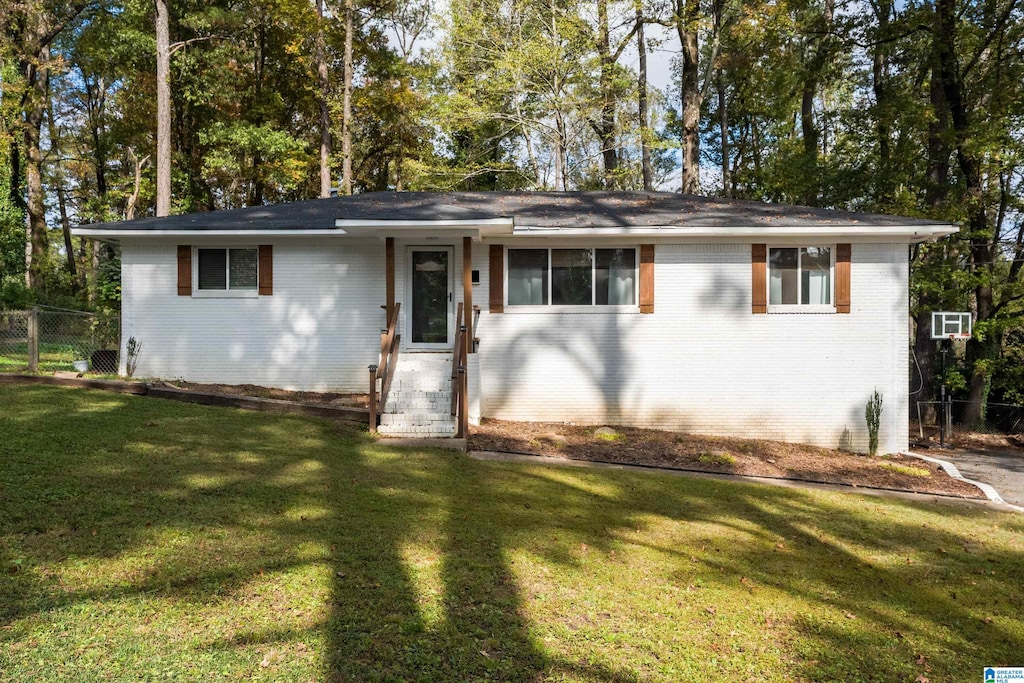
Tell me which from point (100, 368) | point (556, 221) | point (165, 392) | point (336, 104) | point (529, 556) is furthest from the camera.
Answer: point (336, 104)

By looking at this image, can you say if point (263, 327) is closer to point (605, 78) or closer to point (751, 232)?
point (751, 232)

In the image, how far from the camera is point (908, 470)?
915cm

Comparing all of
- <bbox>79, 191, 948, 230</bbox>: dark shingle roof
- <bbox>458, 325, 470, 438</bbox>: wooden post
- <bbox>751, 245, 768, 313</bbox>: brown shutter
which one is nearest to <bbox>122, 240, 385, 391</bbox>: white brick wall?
<bbox>79, 191, 948, 230</bbox>: dark shingle roof

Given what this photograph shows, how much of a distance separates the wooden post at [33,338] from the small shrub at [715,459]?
35.0 ft

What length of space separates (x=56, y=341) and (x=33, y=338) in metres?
0.50

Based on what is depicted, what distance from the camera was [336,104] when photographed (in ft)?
72.2

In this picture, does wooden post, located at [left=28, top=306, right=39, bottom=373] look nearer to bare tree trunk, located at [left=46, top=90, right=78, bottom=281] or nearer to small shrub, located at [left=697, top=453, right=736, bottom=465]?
small shrub, located at [left=697, top=453, right=736, bottom=465]

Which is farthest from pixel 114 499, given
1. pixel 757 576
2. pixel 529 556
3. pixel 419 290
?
pixel 419 290

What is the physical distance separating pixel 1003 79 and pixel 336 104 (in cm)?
1895

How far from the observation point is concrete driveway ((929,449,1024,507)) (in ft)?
28.8

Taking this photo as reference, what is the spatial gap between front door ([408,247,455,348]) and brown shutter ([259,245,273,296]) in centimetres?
246

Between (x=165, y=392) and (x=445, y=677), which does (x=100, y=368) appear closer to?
(x=165, y=392)

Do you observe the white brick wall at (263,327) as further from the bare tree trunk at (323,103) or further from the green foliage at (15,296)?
the bare tree trunk at (323,103)

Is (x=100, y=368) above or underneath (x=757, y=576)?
above
